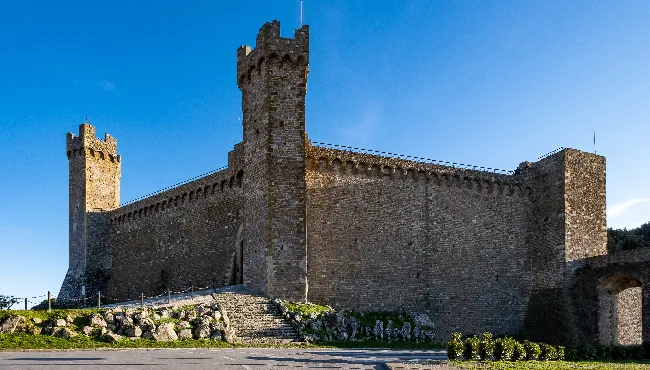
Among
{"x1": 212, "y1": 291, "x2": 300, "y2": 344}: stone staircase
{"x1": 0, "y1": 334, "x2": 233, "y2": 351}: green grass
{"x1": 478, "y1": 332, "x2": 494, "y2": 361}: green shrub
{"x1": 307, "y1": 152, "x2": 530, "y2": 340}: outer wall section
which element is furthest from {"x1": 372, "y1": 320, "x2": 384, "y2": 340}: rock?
{"x1": 478, "y1": 332, "x2": 494, "y2": 361}: green shrub

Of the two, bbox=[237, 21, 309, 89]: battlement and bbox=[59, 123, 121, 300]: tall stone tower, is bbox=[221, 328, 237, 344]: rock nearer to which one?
bbox=[237, 21, 309, 89]: battlement

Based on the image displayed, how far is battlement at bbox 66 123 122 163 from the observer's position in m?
43.3

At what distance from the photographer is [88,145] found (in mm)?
43344

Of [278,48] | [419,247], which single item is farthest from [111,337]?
[419,247]

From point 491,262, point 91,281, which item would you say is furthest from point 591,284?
point 91,281

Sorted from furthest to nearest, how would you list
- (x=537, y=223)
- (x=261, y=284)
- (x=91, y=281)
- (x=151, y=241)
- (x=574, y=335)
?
(x=91, y=281), (x=151, y=241), (x=537, y=223), (x=574, y=335), (x=261, y=284)

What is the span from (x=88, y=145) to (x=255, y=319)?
24.5 m

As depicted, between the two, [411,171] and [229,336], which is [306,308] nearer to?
[229,336]

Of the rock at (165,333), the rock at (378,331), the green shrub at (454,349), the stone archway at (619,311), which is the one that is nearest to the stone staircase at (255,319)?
the rock at (165,333)

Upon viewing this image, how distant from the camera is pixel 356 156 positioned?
32.2 m

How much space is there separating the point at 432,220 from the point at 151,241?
1882 centimetres

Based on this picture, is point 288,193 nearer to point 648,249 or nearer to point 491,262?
point 491,262

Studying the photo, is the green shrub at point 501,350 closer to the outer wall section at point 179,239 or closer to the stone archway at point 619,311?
the stone archway at point 619,311

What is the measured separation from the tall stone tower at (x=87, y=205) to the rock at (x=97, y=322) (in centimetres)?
2192
